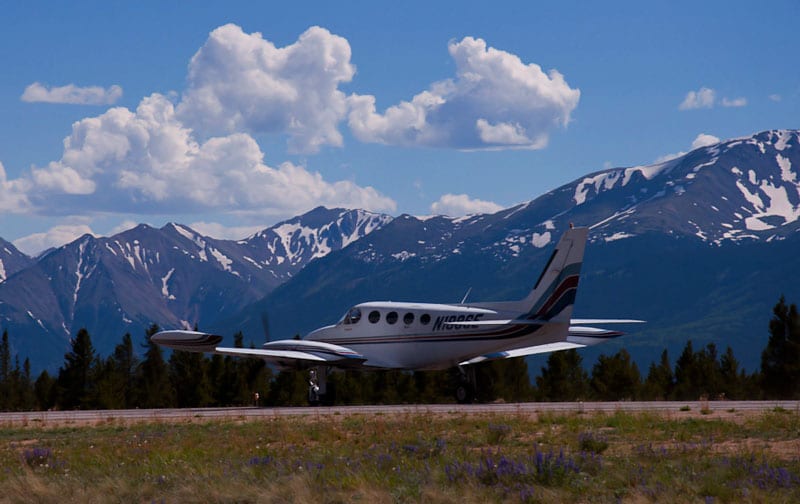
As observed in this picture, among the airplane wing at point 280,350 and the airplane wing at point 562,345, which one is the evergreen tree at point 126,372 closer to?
the airplane wing at point 280,350

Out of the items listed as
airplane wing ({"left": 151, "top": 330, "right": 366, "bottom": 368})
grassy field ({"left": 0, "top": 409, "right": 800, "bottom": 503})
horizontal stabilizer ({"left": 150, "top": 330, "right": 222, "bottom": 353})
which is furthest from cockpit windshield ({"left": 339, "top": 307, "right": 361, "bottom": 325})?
grassy field ({"left": 0, "top": 409, "right": 800, "bottom": 503})

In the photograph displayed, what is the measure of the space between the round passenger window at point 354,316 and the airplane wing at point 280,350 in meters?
1.21

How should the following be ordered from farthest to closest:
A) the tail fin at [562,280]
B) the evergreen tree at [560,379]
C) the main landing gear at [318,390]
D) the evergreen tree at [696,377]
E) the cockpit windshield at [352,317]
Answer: the evergreen tree at [560,379], the evergreen tree at [696,377], the cockpit windshield at [352,317], the main landing gear at [318,390], the tail fin at [562,280]

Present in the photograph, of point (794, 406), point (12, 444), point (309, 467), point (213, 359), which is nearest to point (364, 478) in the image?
point (309, 467)

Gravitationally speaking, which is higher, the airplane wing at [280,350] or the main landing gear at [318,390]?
the airplane wing at [280,350]

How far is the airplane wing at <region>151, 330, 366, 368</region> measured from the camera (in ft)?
135

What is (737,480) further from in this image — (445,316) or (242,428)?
(445,316)

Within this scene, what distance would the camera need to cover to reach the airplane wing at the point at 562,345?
41.8 m

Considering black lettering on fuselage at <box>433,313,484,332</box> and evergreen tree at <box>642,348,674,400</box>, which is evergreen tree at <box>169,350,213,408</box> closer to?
evergreen tree at <box>642,348,674,400</box>

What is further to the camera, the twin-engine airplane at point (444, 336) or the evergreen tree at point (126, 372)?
the evergreen tree at point (126, 372)

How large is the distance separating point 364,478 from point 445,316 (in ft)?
73.4

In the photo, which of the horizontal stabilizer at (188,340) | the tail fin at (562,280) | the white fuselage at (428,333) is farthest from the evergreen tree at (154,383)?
the tail fin at (562,280)

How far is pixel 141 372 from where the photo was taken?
390ft

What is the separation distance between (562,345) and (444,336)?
4530 millimetres
